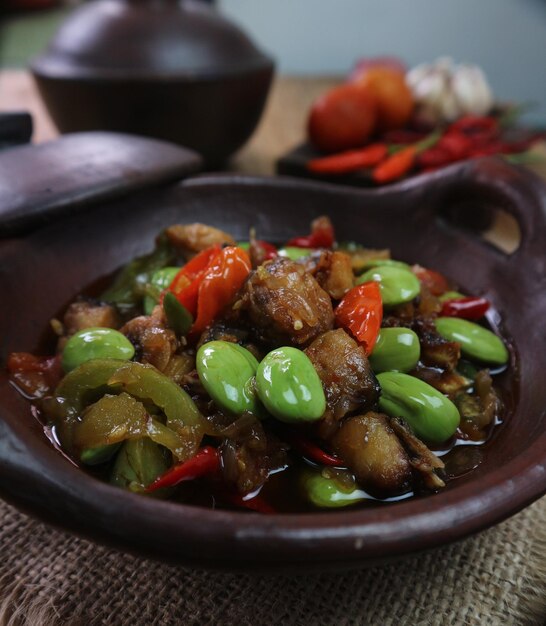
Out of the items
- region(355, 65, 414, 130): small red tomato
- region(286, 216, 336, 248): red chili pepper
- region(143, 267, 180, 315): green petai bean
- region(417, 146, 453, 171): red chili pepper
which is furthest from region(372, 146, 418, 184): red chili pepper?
region(143, 267, 180, 315): green petai bean

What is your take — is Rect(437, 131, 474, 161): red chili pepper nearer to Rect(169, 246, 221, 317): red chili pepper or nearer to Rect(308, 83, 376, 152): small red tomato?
Rect(308, 83, 376, 152): small red tomato

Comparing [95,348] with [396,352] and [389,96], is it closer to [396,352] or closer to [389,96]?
[396,352]

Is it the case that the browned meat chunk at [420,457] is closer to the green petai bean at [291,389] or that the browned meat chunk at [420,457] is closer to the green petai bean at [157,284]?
the green petai bean at [291,389]

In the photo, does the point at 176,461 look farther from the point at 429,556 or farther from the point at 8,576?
the point at 429,556

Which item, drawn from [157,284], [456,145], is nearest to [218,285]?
[157,284]

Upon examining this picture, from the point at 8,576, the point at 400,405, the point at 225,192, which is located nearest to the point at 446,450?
the point at 400,405
